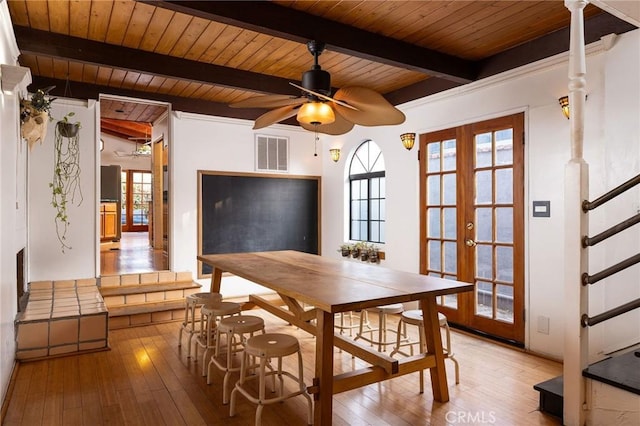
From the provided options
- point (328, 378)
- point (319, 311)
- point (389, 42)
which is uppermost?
point (389, 42)

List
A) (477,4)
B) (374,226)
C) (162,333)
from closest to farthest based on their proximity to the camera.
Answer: (477,4), (162,333), (374,226)

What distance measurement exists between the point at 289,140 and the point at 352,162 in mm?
998

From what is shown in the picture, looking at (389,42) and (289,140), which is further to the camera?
(289,140)

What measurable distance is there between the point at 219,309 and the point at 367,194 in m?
2.91

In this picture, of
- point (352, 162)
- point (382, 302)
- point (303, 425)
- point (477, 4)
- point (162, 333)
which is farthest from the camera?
point (352, 162)

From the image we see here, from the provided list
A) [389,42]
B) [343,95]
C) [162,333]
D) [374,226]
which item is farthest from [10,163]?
[374,226]

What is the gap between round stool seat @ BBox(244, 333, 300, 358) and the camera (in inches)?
93.8

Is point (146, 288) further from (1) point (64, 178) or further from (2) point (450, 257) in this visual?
(2) point (450, 257)

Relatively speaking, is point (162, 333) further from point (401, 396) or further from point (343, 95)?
point (343, 95)

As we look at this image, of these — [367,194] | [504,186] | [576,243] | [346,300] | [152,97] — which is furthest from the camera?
[367,194]

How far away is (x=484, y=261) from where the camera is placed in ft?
13.3

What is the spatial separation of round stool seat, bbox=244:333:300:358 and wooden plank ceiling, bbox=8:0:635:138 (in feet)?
6.75

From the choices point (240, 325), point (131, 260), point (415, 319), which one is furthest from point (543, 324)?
point (131, 260)

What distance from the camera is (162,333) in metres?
4.32
